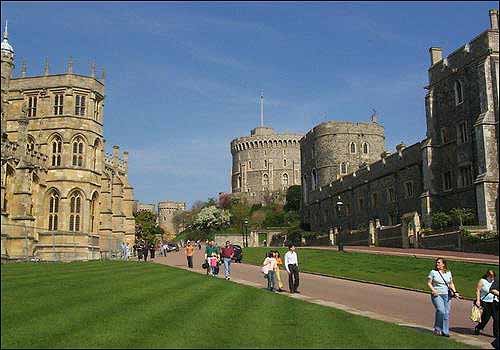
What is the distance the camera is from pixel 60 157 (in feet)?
145

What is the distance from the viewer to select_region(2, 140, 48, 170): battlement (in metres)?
37.3

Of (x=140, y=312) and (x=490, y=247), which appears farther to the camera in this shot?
(x=490, y=247)

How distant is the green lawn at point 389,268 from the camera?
931 inches

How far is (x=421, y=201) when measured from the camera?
4672 cm

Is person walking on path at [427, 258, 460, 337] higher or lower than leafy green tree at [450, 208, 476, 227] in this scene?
lower

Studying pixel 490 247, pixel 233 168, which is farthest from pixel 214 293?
pixel 233 168

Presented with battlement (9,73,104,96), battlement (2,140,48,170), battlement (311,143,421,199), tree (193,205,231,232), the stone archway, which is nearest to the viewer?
battlement (2,140,48,170)

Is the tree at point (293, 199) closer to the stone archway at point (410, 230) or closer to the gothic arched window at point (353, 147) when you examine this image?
the gothic arched window at point (353, 147)

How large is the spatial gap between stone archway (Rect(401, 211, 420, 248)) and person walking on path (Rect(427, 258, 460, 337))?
2953 cm

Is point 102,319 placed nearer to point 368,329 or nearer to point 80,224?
point 368,329

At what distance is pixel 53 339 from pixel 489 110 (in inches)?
1432

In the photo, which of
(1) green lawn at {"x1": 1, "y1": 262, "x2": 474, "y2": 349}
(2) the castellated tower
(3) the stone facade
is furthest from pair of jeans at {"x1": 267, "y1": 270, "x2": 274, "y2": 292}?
(2) the castellated tower

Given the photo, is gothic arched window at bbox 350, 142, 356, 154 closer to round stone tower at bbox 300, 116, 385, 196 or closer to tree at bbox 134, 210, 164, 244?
round stone tower at bbox 300, 116, 385, 196

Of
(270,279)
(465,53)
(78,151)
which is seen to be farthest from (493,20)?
(78,151)
